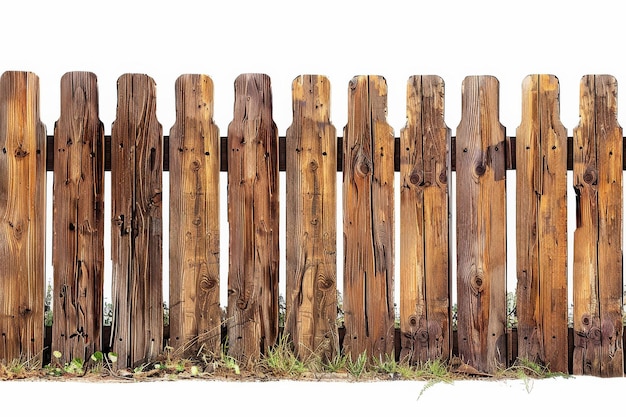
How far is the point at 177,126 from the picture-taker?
5262 millimetres

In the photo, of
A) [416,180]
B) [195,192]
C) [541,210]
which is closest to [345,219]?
[416,180]

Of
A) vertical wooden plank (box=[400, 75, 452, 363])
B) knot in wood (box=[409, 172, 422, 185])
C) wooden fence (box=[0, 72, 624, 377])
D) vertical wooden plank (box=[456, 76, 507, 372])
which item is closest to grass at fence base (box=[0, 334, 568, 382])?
wooden fence (box=[0, 72, 624, 377])

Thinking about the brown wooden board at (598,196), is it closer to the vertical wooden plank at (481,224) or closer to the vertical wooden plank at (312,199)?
the vertical wooden plank at (481,224)

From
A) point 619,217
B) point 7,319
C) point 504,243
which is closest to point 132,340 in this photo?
point 7,319

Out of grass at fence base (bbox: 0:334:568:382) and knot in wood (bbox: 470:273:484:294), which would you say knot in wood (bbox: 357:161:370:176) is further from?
grass at fence base (bbox: 0:334:568:382)

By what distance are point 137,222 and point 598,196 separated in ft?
10.7

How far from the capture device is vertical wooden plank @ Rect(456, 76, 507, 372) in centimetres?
524

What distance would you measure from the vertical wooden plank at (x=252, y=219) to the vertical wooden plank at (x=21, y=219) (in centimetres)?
137

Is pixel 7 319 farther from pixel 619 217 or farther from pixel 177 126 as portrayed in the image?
pixel 619 217

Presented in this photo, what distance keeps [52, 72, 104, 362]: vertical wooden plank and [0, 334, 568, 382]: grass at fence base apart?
0.16 m

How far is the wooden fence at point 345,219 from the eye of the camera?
17.2ft

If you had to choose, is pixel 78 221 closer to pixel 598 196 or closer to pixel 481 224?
pixel 481 224

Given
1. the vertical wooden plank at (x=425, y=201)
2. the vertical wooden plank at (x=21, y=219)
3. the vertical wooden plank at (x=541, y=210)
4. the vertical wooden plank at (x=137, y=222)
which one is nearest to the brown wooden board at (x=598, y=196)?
the vertical wooden plank at (x=541, y=210)

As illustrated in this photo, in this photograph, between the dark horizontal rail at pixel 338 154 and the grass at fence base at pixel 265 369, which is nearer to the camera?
the grass at fence base at pixel 265 369
